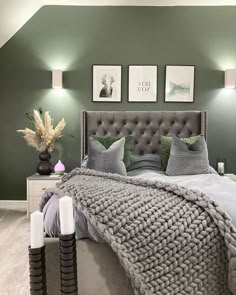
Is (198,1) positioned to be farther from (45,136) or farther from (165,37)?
(45,136)

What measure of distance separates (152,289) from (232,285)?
0.40 m

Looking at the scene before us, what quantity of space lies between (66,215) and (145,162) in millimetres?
2342

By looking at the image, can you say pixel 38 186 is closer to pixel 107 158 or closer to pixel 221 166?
pixel 107 158

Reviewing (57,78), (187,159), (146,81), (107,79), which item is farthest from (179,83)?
(57,78)

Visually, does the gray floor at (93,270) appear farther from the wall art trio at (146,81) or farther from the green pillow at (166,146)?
the wall art trio at (146,81)

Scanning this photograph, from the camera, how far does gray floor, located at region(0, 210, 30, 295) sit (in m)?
1.96

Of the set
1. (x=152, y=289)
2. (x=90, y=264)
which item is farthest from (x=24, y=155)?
(x=152, y=289)

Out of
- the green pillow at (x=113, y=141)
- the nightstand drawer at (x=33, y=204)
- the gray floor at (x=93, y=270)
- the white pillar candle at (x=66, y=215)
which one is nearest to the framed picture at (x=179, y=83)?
the green pillow at (x=113, y=141)

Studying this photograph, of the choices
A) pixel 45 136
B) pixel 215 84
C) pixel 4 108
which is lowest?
pixel 45 136

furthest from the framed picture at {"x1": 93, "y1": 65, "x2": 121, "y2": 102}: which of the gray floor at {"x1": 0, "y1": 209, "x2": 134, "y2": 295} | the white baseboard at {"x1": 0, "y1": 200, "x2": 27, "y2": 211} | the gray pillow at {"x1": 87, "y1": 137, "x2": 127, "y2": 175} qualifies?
the gray floor at {"x1": 0, "y1": 209, "x2": 134, "y2": 295}

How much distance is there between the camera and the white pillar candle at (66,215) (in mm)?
1021

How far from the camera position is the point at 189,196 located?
143 cm

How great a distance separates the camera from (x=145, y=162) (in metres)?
3.31

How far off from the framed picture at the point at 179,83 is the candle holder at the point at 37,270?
3.17m
